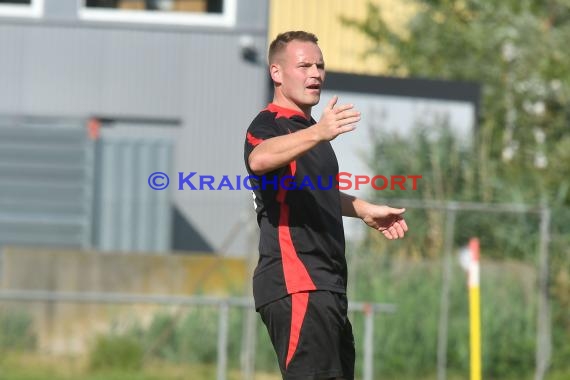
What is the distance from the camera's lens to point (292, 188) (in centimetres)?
561

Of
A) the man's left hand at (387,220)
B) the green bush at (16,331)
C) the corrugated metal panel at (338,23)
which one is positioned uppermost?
the corrugated metal panel at (338,23)

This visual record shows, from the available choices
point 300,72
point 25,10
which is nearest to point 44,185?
point 25,10

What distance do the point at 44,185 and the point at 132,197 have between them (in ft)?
3.75

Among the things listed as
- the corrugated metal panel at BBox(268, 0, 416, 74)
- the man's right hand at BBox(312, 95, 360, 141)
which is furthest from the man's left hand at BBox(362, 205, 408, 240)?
the corrugated metal panel at BBox(268, 0, 416, 74)

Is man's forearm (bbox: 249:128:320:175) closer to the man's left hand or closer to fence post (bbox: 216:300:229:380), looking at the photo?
the man's left hand

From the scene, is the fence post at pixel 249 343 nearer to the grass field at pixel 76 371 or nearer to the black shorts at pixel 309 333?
the grass field at pixel 76 371

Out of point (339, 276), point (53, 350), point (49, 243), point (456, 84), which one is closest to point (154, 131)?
point (49, 243)

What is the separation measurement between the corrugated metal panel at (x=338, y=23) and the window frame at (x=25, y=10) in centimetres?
650

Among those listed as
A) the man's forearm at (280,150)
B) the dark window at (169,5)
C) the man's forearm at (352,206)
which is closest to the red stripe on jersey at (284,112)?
the man's forearm at (280,150)

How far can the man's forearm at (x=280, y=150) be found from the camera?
5148 mm

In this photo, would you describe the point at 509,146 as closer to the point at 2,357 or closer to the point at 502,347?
the point at 502,347

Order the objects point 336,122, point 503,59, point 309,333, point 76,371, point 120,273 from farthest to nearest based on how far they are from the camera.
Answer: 1. point 503,59
2. point 120,273
3. point 76,371
4. point 309,333
5. point 336,122
